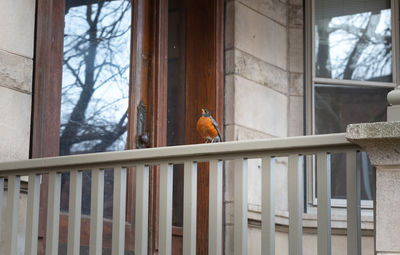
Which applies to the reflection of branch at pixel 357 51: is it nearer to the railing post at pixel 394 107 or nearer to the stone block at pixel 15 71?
the stone block at pixel 15 71

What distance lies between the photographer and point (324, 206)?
7.68 ft

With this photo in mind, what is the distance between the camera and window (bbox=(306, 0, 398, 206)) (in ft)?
16.1

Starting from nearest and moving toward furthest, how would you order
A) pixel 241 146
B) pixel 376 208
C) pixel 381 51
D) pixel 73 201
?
pixel 376 208 < pixel 241 146 < pixel 73 201 < pixel 381 51

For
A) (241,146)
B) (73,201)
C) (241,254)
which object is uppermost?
(241,146)

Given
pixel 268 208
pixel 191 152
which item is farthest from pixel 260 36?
pixel 268 208

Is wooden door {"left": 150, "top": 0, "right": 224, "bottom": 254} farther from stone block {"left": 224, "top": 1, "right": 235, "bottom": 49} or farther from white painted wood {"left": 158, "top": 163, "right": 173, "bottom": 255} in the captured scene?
white painted wood {"left": 158, "top": 163, "right": 173, "bottom": 255}

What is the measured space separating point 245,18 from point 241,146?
7.72 feet

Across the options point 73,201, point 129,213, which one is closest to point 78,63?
point 129,213

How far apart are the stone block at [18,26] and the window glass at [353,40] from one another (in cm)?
231

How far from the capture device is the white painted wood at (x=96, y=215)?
2713 millimetres

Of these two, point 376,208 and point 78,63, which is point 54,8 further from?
point 376,208

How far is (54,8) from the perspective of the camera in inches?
139

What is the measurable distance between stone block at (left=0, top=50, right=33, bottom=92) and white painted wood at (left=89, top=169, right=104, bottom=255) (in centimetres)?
71

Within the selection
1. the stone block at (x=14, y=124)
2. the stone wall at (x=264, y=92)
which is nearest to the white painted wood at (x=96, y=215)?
the stone block at (x=14, y=124)
